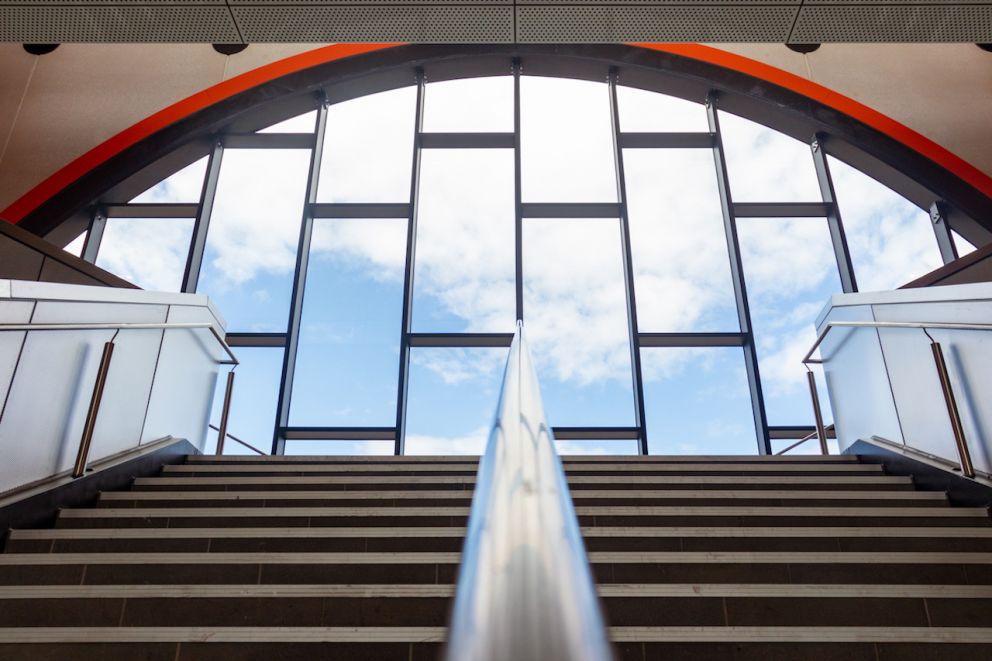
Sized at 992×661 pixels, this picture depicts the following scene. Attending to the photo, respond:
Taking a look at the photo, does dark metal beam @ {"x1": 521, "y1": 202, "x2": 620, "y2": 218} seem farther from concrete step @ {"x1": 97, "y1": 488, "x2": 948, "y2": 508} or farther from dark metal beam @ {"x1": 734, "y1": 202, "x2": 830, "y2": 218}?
concrete step @ {"x1": 97, "y1": 488, "x2": 948, "y2": 508}

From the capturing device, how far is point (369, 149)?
8203mm

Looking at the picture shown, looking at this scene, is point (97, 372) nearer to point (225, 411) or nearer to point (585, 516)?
point (225, 411)

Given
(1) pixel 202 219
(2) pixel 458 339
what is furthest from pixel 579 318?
(1) pixel 202 219

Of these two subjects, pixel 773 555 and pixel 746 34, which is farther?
pixel 746 34

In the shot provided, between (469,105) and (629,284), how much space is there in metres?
3.33

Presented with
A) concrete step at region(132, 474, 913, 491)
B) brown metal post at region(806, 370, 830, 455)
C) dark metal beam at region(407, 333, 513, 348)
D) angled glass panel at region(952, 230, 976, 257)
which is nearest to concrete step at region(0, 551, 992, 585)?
concrete step at region(132, 474, 913, 491)

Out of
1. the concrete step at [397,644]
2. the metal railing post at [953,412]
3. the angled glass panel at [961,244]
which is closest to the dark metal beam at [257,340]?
the concrete step at [397,644]

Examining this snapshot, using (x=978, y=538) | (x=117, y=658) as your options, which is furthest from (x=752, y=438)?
(x=117, y=658)

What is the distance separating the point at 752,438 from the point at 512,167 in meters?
4.03

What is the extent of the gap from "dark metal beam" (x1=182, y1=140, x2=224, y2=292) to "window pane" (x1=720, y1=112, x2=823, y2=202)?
19.8ft

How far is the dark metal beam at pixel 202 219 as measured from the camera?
720 centimetres

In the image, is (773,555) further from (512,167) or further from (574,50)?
(574,50)

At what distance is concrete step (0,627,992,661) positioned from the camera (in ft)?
6.24

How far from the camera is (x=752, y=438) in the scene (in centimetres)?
636
